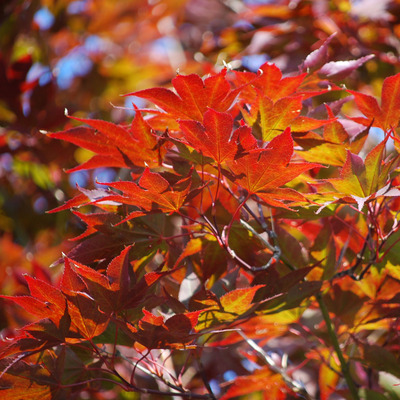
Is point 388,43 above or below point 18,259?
above

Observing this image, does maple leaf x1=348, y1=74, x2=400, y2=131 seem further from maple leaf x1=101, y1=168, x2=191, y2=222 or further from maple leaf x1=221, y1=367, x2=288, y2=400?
maple leaf x1=221, y1=367, x2=288, y2=400

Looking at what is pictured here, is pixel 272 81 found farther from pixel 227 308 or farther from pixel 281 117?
pixel 227 308

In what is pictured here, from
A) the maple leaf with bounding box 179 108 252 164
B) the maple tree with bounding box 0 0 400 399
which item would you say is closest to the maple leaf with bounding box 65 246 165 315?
the maple tree with bounding box 0 0 400 399

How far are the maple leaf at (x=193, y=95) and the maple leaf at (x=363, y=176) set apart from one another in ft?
0.53

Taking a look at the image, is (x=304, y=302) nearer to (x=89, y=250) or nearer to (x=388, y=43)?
(x=89, y=250)

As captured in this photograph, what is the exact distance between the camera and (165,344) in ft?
1.93

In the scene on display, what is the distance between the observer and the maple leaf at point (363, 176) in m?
0.56

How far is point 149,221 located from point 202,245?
0.09 meters

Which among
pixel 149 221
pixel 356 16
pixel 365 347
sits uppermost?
pixel 149 221

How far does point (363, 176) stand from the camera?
57cm

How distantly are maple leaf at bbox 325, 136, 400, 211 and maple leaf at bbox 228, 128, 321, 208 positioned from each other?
0.04 m

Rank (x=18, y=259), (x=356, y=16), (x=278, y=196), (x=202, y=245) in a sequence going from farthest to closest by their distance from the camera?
(x=18, y=259) → (x=356, y=16) → (x=202, y=245) → (x=278, y=196)

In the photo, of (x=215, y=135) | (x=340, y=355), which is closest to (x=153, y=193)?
(x=215, y=135)

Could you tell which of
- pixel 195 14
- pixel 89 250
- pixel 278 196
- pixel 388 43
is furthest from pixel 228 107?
pixel 195 14
